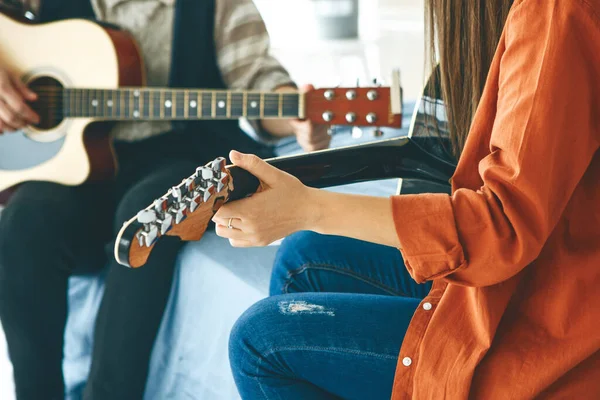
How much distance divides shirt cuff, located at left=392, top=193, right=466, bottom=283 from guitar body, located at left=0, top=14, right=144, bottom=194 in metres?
0.90

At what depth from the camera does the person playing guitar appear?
44.7 inches

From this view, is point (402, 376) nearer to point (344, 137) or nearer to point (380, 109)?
point (380, 109)

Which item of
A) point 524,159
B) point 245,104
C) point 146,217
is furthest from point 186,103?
point 524,159

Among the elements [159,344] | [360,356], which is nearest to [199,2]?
[159,344]

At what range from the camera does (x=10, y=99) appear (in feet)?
4.31

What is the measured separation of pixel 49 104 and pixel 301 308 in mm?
881

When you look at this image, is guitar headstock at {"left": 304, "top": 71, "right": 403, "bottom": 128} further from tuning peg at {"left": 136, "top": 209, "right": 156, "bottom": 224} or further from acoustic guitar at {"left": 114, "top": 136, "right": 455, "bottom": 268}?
tuning peg at {"left": 136, "top": 209, "right": 156, "bottom": 224}

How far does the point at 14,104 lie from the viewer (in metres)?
1.32

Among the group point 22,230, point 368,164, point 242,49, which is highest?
point 242,49

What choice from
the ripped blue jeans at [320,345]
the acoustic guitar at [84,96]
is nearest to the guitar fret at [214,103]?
the acoustic guitar at [84,96]

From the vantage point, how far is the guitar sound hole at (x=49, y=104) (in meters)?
1.37

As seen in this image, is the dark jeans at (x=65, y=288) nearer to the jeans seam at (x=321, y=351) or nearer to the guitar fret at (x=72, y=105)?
the guitar fret at (x=72, y=105)

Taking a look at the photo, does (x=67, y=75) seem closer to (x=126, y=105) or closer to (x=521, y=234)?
(x=126, y=105)

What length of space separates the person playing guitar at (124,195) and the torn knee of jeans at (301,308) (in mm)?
464
